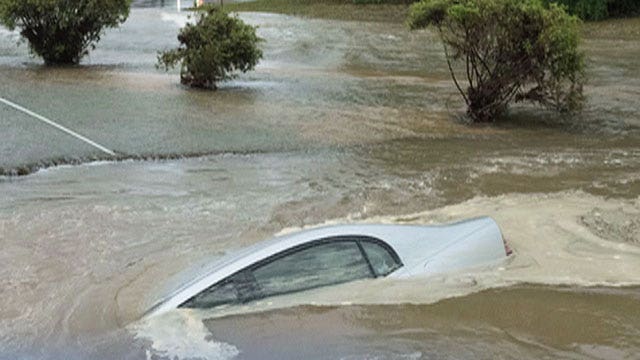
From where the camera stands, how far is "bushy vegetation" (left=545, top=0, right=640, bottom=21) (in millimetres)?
36688

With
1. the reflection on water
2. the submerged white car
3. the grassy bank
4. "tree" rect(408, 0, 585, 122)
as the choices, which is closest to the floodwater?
the reflection on water

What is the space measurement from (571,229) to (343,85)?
10376 mm

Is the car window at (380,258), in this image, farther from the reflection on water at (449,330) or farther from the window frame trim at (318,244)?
the reflection on water at (449,330)

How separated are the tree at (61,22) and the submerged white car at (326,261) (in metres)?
14.0

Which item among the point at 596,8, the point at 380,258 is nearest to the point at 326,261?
the point at 380,258

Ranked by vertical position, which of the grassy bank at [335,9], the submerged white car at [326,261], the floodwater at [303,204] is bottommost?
the floodwater at [303,204]

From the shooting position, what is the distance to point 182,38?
17.3 meters

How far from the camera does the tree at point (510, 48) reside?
1502 centimetres

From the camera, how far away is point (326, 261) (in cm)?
559

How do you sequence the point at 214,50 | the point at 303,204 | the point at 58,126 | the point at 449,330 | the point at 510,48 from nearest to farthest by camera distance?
the point at 449,330 < the point at 303,204 < the point at 58,126 < the point at 510,48 < the point at 214,50

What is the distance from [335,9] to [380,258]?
127 feet

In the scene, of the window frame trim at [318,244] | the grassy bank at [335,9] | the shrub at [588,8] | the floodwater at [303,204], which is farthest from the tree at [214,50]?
the shrub at [588,8]

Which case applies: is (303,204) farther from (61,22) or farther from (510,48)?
(61,22)

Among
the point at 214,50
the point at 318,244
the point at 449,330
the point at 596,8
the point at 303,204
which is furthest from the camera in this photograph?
the point at 596,8
